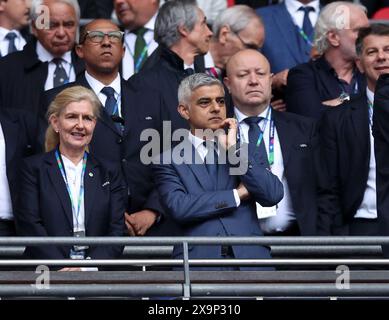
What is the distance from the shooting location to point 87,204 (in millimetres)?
9852

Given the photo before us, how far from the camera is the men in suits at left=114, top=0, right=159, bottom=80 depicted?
12.0 m

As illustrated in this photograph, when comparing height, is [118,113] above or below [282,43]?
below

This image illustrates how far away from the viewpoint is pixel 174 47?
36.8ft

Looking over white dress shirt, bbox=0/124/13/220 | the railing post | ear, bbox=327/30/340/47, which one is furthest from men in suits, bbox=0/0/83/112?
the railing post

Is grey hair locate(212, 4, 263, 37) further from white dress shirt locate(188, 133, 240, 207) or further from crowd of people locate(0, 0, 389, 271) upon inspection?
white dress shirt locate(188, 133, 240, 207)

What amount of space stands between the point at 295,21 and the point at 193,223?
3.33 meters

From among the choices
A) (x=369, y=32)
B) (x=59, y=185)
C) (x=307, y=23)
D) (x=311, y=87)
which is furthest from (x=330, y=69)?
(x=59, y=185)

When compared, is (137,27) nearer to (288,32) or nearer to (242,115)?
(288,32)

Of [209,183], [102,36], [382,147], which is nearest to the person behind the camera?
[382,147]

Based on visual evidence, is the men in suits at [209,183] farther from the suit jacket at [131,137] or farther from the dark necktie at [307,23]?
the dark necktie at [307,23]

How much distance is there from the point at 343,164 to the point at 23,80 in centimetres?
263

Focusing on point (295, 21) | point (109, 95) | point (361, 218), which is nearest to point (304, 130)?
point (361, 218)

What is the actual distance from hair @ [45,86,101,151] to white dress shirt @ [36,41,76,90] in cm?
108

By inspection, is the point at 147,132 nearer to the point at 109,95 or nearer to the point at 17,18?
the point at 109,95
